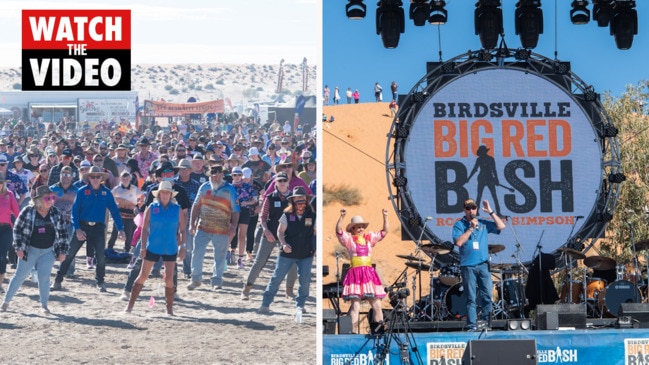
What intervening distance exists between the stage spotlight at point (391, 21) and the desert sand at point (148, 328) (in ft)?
9.54

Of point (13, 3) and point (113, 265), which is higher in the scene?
point (13, 3)

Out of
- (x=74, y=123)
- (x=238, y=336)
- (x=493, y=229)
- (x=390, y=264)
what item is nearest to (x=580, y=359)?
(x=493, y=229)

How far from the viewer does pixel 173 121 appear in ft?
53.4

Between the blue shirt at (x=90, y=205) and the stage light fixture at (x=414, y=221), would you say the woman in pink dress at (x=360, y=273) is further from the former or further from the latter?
the blue shirt at (x=90, y=205)

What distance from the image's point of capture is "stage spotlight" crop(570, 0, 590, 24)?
14.9 m

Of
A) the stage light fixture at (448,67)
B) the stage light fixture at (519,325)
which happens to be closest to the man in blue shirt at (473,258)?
the stage light fixture at (519,325)

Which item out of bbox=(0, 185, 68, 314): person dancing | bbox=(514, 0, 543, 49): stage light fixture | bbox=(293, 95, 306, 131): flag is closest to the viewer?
bbox=(0, 185, 68, 314): person dancing

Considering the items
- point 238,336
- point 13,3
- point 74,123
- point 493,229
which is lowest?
point 238,336

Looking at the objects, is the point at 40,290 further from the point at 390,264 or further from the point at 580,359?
the point at 390,264

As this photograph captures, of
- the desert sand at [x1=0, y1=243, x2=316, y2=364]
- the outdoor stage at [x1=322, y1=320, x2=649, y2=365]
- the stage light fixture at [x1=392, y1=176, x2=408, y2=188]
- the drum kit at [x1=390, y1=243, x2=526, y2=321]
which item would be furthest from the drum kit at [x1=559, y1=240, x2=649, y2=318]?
the desert sand at [x1=0, y1=243, x2=316, y2=364]

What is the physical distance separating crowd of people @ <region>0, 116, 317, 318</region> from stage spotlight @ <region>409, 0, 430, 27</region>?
2175 mm

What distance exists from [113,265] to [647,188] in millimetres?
11477

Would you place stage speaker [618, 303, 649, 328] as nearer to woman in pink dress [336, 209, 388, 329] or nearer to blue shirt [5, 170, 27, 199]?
woman in pink dress [336, 209, 388, 329]

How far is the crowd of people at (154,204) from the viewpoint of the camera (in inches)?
572
